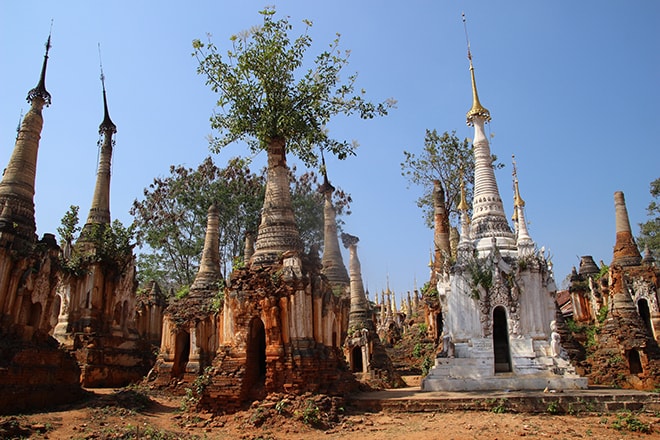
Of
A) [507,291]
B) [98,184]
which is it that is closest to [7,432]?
[507,291]

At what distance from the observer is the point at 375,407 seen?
13125 millimetres

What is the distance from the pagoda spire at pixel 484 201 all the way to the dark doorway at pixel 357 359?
7544mm

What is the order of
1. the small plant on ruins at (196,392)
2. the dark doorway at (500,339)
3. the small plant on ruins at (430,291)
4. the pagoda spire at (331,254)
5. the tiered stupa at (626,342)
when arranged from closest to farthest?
the small plant on ruins at (196,392)
the dark doorway at (500,339)
the tiered stupa at (626,342)
the pagoda spire at (331,254)
the small plant on ruins at (430,291)

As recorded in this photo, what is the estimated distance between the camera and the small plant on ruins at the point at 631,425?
422 inches

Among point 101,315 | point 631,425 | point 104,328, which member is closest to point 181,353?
point 104,328

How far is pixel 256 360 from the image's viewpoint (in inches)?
578

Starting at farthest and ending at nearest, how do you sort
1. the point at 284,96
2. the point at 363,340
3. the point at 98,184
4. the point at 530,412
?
1. the point at 98,184
2. the point at 363,340
3. the point at 284,96
4. the point at 530,412

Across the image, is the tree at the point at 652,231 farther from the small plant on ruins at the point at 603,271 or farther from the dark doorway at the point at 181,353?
the dark doorway at the point at 181,353

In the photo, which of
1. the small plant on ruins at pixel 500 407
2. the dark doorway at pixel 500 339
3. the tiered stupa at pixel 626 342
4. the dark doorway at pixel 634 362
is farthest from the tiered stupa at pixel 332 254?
the dark doorway at pixel 634 362

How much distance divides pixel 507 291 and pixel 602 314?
591 inches

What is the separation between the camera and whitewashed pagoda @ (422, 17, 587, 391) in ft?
51.7

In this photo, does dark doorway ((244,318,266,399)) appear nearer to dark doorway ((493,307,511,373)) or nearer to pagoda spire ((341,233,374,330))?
dark doorway ((493,307,511,373))

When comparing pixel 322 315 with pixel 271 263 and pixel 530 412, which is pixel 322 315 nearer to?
pixel 271 263

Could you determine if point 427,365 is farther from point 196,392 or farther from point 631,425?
point 631,425
